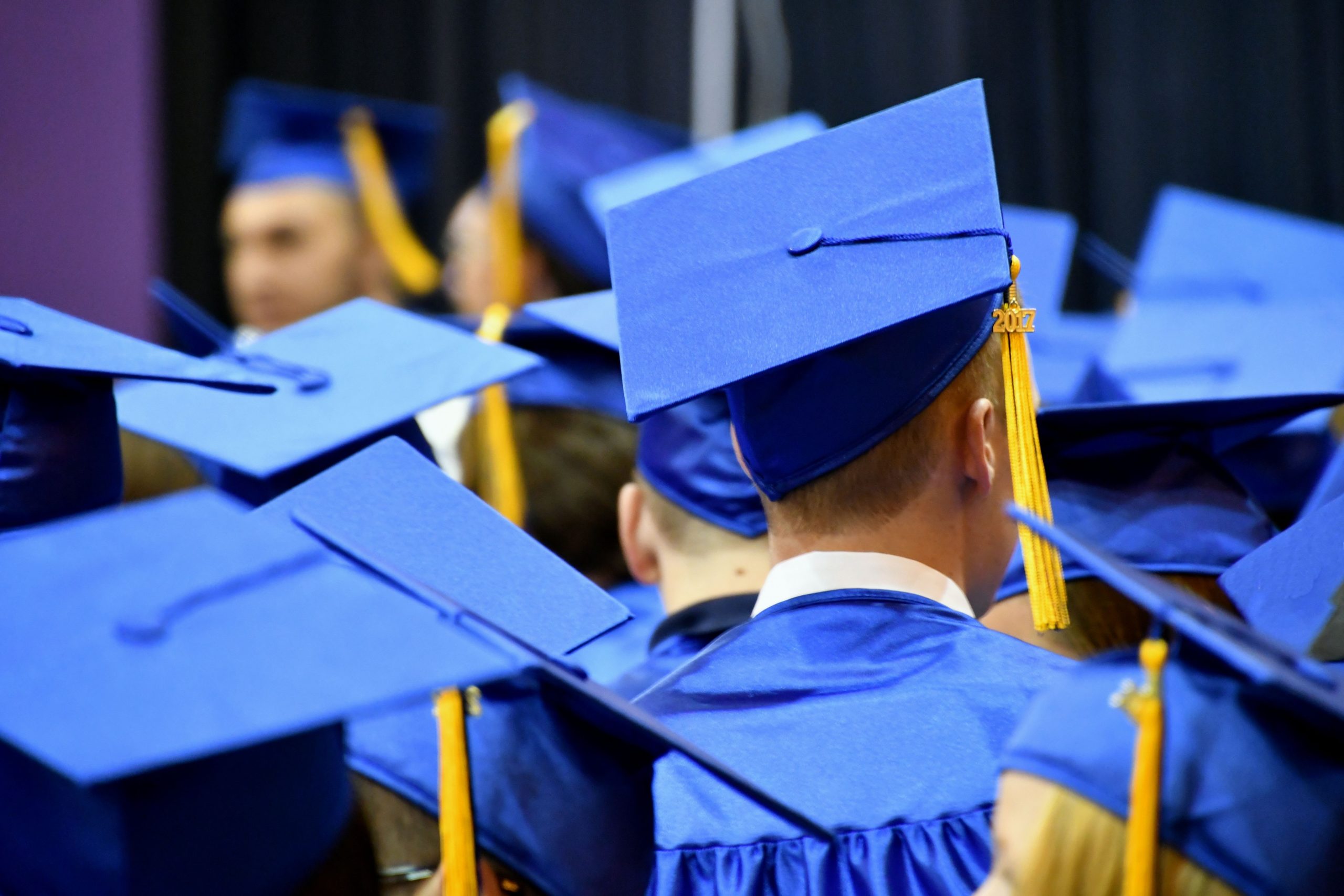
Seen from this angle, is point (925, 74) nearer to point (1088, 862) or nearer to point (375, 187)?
point (375, 187)

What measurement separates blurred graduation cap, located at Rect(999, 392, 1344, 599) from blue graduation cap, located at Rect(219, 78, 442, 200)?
326cm

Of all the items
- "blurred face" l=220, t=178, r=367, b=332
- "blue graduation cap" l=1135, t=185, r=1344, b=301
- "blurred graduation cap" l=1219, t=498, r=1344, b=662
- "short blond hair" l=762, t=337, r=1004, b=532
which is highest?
"short blond hair" l=762, t=337, r=1004, b=532

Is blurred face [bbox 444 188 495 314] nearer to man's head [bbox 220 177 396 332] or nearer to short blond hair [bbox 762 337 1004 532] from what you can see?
man's head [bbox 220 177 396 332]

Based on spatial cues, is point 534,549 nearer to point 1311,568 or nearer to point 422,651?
point 422,651

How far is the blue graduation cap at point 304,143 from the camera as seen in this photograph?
13.8 ft

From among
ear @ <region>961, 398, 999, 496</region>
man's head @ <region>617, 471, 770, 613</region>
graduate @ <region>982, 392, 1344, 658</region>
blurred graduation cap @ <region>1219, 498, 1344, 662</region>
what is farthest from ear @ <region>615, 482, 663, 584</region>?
blurred graduation cap @ <region>1219, 498, 1344, 662</region>

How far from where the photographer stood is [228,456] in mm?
1513

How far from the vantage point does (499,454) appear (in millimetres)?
2357

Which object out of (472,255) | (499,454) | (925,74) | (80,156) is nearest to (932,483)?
(499,454)

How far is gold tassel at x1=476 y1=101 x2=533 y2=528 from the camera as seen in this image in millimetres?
2316

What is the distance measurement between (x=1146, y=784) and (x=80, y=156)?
181 inches

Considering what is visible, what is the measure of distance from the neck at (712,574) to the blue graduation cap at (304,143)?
2.95m

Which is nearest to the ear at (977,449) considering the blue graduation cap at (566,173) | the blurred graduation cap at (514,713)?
the blurred graduation cap at (514,713)

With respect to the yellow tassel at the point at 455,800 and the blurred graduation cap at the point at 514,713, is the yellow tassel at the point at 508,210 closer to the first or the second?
the blurred graduation cap at the point at 514,713
